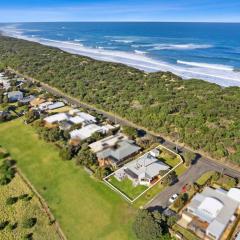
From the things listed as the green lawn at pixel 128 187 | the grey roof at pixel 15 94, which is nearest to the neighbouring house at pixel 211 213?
the green lawn at pixel 128 187

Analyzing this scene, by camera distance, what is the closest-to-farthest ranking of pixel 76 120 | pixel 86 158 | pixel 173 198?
pixel 173 198 → pixel 86 158 → pixel 76 120

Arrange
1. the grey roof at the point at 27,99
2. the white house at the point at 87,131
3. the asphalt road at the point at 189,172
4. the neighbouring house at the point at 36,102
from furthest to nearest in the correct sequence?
the grey roof at the point at 27,99
the neighbouring house at the point at 36,102
the white house at the point at 87,131
the asphalt road at the point at 189,172

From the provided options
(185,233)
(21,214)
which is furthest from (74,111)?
(185,233)

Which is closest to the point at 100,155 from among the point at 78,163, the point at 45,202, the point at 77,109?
the point at 78,163

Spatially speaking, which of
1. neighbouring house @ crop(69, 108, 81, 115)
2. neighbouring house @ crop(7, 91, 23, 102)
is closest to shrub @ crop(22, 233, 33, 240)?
neighbouring house @ crop(69, 108, 81, 115)

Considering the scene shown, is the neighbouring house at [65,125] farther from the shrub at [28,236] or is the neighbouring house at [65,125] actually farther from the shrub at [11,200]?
the shrub at [28,236]

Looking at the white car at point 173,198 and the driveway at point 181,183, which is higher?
the white car at point 173,198

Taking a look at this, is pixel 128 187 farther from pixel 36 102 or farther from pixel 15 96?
pixel 15 96
